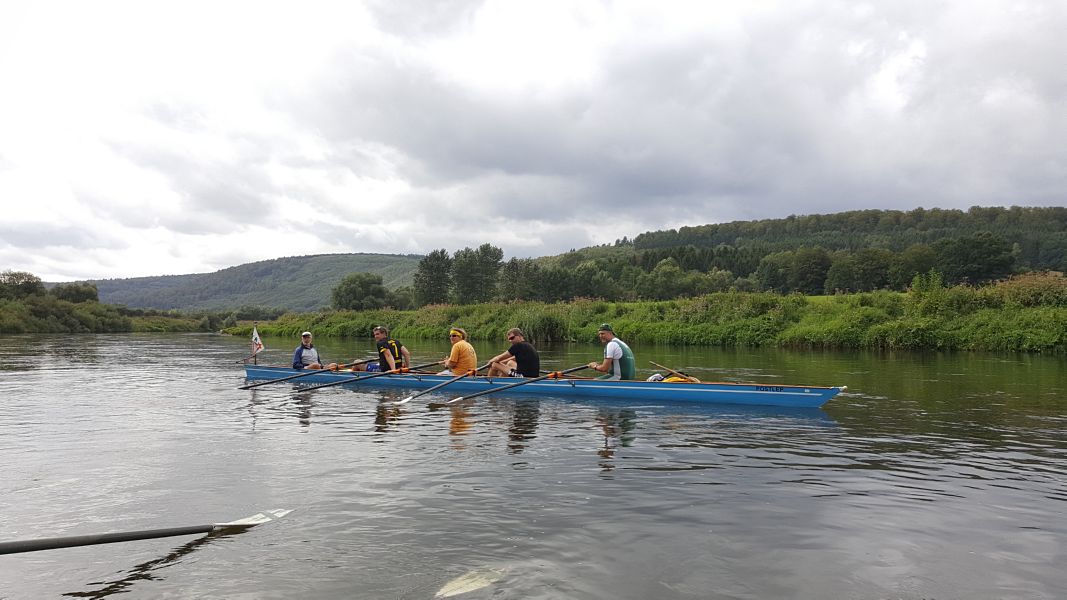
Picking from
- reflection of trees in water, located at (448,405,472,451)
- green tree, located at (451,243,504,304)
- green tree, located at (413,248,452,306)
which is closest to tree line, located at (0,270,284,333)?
green tree, located at (413,248,452,306)

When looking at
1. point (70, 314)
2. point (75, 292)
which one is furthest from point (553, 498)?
point (75, 292)

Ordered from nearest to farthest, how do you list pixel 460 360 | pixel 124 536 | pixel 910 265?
pixel 124 536 < pixel 460 360 < pixel 910 265

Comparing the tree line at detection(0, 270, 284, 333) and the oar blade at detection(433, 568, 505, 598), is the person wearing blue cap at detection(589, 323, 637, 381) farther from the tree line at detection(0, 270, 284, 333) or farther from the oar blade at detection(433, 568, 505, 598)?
the tree line at detection(0, 270, 284, 333)

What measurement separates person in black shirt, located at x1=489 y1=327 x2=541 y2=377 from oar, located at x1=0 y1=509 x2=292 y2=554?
1017cm

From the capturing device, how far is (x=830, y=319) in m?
35.8

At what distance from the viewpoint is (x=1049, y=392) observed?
646 inches

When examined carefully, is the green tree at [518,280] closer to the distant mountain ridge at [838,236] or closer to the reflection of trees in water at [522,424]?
the distant mountain ridge at [838,236]

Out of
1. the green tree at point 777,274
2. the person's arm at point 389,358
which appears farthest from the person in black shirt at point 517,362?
the green tree at point 777,274

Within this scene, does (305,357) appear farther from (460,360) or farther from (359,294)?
(359,294)

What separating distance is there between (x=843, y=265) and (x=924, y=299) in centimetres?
4987

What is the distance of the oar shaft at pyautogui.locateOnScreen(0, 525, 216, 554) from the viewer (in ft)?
17.7

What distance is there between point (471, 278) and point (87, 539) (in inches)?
3554

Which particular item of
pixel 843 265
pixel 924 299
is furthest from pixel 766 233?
pixel 924 299

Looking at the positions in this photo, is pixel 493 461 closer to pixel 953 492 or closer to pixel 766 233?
pixel 953 492
